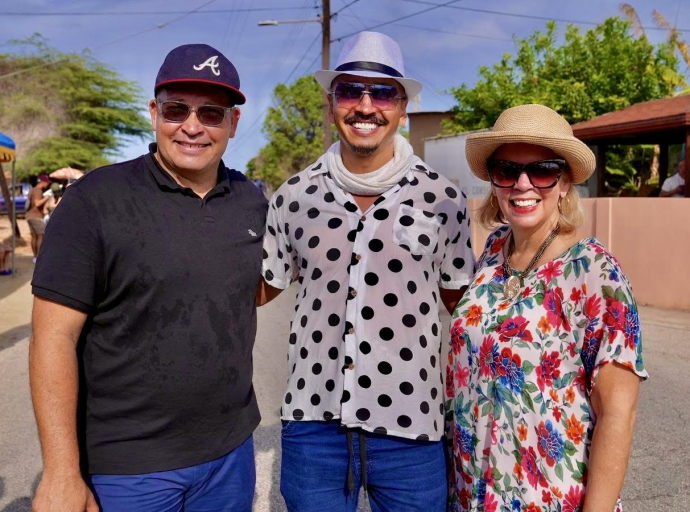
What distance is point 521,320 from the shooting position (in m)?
1.97

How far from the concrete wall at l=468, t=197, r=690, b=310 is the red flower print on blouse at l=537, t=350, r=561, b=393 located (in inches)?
266

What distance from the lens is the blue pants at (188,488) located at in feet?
6.59

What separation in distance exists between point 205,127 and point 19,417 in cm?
377

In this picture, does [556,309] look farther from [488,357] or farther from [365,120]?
[365,120]

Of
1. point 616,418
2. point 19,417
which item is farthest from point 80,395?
point 19,417

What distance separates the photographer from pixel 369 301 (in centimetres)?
217

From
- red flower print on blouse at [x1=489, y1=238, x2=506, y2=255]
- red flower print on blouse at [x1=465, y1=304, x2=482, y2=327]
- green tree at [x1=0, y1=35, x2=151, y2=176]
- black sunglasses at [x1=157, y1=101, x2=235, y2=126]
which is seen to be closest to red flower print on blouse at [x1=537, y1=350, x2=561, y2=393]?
red flower print on blouse at [x1=465, y1=304, x2=482, y2=327]

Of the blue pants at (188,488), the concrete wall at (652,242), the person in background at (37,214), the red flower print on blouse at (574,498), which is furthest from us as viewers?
the person in background at (37,214)

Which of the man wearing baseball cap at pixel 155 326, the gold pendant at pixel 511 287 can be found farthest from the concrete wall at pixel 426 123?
the gold pendant at pixel 511 287

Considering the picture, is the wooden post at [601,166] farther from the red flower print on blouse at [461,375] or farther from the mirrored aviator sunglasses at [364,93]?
the red flower print on blouse at [461,375]

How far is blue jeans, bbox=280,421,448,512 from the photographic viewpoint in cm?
215

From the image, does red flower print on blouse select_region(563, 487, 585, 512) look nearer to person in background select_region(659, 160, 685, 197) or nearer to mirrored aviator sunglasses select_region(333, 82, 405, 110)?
mirrored aviator sunglasses select_region(333, 82, 405, 110)

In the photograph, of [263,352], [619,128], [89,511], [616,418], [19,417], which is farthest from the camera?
[619,128]

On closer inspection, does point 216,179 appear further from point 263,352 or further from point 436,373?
point 263,352
